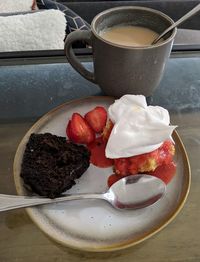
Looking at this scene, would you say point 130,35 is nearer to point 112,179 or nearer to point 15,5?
point 112,179

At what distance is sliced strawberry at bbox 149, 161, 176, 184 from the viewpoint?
52 centimetres

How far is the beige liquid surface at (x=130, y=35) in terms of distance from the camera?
0.61 metres

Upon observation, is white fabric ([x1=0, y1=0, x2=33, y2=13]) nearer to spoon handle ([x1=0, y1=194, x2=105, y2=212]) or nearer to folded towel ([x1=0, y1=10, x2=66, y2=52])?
folded towel ([x1=0, y1=10, x2=66, y2=52])

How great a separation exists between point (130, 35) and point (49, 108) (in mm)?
189

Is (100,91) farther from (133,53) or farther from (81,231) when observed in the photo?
(81,231)

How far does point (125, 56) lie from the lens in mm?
551

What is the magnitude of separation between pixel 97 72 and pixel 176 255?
1.01 feet

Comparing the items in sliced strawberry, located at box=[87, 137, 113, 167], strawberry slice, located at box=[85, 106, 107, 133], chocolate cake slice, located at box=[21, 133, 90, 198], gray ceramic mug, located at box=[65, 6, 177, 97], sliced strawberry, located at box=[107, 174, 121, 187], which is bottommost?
sliced strawberry, located at box=[107, 174, 121, 187]

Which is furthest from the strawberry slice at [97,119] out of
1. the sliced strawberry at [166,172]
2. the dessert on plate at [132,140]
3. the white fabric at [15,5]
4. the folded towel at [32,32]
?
the white fabric at [15,5]

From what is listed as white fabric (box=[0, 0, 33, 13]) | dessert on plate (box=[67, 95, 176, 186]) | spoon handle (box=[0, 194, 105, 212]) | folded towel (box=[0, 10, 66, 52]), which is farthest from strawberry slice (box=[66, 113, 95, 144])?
white fabric (box=[0, 0, 33, 13])

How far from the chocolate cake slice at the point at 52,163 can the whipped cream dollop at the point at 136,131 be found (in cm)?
5

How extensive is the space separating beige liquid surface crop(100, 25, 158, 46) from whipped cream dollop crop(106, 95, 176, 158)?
0.14 metres

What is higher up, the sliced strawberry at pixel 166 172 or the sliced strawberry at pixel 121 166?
the sliced strawberry at pixel 121 166

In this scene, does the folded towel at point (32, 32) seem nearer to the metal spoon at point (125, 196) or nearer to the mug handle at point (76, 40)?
the mug handle at point (76, 40)
